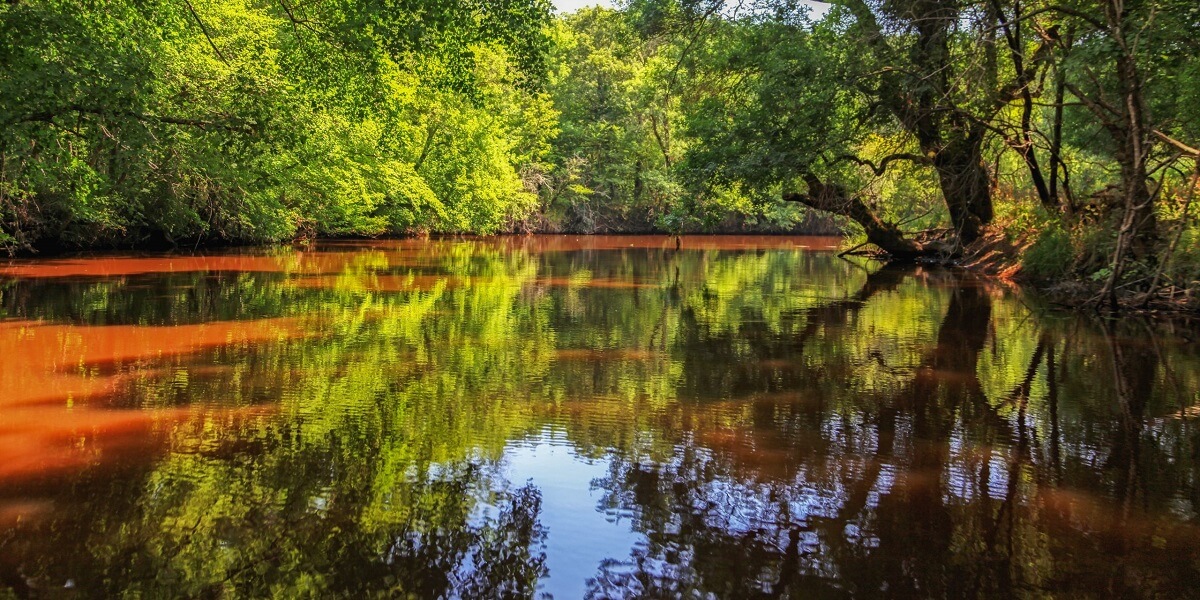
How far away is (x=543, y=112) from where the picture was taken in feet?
160

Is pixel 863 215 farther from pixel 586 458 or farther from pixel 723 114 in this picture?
pixel 586 458

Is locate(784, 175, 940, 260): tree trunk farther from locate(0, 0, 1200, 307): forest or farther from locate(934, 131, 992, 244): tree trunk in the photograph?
locate(934, 131, 992, 244): tree trunk

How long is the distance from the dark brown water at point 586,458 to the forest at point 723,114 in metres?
3.02

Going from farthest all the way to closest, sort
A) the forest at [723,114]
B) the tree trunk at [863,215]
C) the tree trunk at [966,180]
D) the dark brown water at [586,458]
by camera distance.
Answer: the tree trunk at [863,215] → the tree trunk at [966,180] → the forest at [723,114] → the dark brown water at [586,458]

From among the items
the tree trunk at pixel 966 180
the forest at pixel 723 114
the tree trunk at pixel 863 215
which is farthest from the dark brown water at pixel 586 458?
the tree trunk at pixel 863 215

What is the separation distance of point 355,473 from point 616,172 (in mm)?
49556

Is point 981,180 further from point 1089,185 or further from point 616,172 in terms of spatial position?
point 616,172

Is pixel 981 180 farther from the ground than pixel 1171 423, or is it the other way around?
pixel 981 180

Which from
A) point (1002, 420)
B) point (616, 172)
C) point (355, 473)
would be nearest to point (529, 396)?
point (355, 473)

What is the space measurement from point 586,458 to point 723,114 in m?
17.8

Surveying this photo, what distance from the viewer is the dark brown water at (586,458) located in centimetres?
385

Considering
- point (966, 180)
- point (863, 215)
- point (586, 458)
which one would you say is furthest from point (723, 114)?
point (586, 458)

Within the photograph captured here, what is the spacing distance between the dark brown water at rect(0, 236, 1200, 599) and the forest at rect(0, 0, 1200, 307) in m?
3.02

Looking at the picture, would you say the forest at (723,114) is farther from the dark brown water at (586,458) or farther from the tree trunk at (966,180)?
the dark brown water at (586,458)
